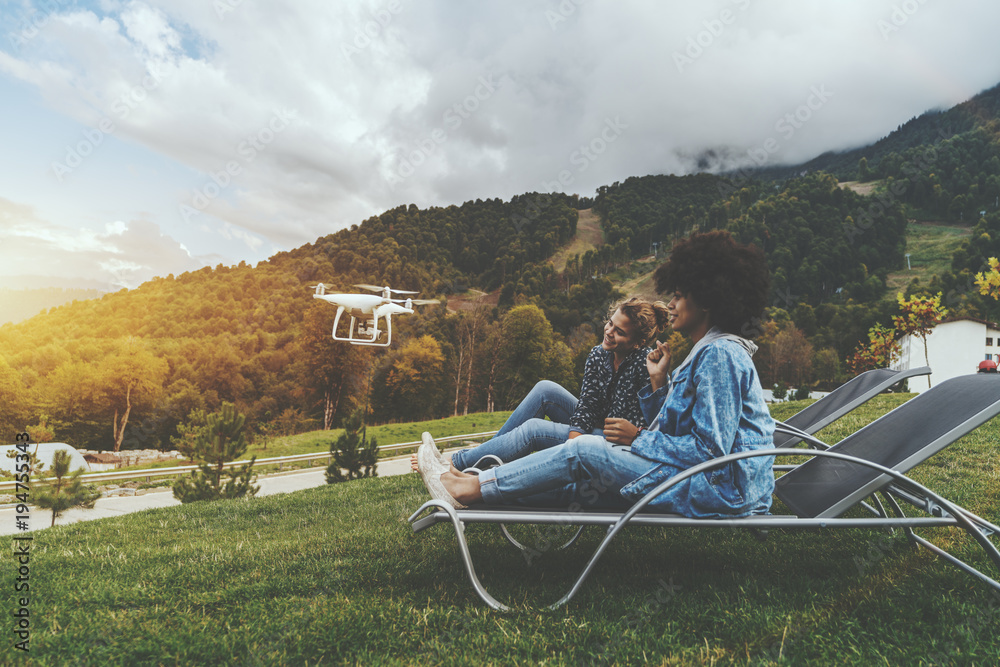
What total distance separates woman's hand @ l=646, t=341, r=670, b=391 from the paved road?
466 inches

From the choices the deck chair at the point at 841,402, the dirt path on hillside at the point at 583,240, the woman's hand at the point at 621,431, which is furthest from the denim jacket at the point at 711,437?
the dirt path on hillside at the point at 583,240

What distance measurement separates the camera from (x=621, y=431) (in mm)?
2688

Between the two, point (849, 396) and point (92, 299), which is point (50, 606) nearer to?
point (849, 396)

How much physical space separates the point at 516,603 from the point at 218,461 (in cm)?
1138

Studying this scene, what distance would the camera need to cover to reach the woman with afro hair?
2.22 m

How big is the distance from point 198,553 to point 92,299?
68556 mm

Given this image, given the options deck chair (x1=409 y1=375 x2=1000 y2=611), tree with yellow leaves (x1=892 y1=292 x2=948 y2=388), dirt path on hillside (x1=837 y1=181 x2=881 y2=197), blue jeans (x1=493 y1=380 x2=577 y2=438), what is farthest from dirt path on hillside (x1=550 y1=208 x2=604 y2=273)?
deck chair (x1=409 y1=375 x2=1000 y2=611)

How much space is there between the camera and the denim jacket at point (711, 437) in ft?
7.23

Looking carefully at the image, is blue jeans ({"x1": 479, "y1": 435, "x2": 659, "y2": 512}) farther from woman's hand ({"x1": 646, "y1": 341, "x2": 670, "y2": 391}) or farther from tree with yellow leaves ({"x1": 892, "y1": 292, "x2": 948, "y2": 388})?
tree with yellow leaves ({"x1": 892, "y1": 292, "x2": 948, "y2": 388})

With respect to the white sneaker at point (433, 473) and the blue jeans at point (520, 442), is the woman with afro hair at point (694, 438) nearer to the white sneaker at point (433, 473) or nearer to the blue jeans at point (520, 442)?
the white sneaker at point (433, 473)

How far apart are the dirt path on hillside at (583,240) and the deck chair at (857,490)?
309 ft

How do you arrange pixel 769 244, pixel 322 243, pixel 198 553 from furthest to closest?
1. pixel 769 244
2. pixel 322 243
3. pixel 198 553

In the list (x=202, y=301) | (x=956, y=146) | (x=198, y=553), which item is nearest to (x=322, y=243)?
Result: (x=202, y=301)

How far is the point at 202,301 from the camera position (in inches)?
2163
